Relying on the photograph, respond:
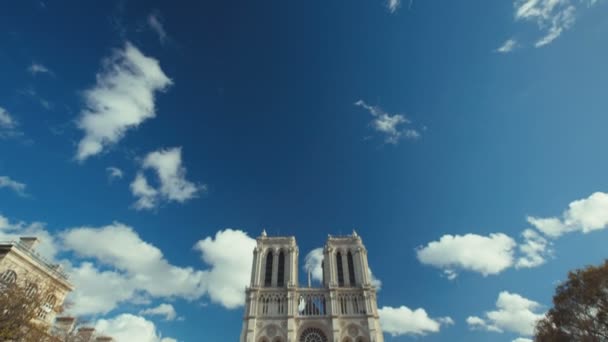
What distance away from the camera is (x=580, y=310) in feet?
79.7

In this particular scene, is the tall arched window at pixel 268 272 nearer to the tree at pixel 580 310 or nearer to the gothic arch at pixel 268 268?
the gothic arch at pixel 268 268

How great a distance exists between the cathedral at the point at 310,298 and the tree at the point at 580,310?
87.3ft

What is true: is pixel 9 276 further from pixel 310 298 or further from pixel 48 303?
pixel 310 298

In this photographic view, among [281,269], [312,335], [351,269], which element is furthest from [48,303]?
[351,269]

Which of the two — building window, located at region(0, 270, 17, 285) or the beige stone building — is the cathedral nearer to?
the beige stone building

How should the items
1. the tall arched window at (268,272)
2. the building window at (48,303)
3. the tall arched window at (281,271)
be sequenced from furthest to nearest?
the tall arched window at (281,271)
the tall arched window at (268,272)
the building window at (48,303)

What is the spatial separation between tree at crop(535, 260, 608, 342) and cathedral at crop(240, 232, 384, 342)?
2662 centimetres

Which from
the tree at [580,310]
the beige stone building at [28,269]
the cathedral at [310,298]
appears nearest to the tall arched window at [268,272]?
the cathedral at [310,298]

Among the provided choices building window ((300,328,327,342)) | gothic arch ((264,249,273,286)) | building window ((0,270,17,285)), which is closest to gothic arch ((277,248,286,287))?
gothic arch ((264,249,273,286))

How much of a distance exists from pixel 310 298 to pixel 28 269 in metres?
39.6

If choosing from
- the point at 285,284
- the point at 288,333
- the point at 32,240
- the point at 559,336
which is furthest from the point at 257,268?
the point at 559,336

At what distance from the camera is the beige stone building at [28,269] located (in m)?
23.0

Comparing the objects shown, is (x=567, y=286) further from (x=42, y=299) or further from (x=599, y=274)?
(x=42, y=299)

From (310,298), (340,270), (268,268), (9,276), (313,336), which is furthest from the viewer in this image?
(340,270)
